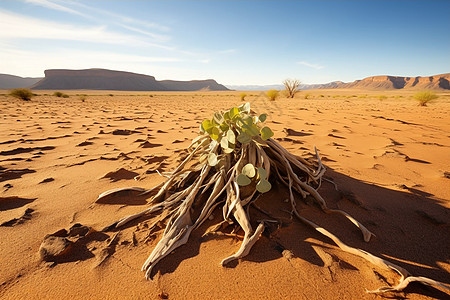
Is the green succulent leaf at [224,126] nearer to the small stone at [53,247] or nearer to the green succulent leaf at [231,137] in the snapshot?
the green succulent leaf at [231,137]

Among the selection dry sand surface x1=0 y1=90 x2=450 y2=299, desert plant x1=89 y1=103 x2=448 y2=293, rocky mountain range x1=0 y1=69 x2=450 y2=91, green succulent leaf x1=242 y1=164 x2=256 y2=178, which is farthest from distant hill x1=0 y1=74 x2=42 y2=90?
green succulent leaf x1=242 y1=164 x2=256 y2=178

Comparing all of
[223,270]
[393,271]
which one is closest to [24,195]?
[223,270]

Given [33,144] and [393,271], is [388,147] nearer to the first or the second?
[393,271]

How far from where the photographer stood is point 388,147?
8.77ft

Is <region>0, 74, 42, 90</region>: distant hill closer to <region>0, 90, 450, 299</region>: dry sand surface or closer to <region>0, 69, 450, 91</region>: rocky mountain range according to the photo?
<region>0, 69, 450, 91</region>: rocky mountain range

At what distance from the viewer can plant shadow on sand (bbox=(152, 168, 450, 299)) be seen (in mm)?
885

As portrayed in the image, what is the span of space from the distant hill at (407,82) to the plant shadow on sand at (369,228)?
142 metres

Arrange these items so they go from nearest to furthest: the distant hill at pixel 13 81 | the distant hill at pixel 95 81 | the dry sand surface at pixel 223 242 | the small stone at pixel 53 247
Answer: the dry sand surface at pixel 223 242 < the small stone at pixel 53 247 < the distant hill at pixel 95 81 < the distant hill at pixel 13 81

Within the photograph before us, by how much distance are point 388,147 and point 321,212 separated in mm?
2142

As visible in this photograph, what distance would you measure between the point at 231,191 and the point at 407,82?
163990 mm

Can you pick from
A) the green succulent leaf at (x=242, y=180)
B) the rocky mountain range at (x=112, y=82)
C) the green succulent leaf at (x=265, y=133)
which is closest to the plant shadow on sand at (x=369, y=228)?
the green succulent leaf at (x=242, y=180)

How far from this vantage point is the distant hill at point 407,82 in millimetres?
105938

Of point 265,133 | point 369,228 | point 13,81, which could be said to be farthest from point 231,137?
point 13,81

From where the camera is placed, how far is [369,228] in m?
1.10
